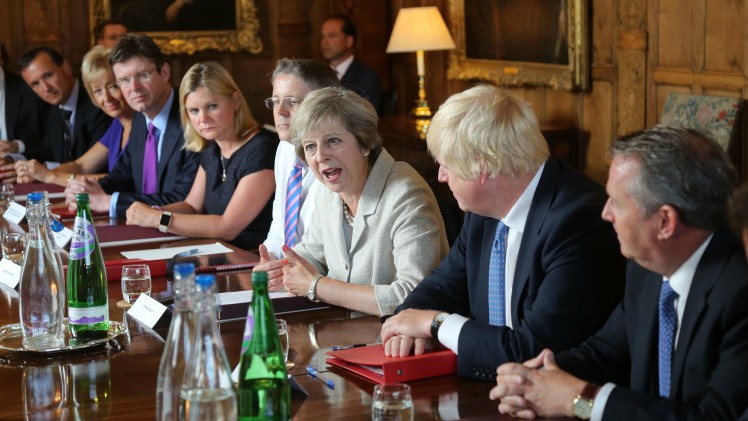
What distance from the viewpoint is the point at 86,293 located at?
8.27ft

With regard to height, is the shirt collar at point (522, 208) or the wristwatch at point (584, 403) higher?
the shirt collar at point (522, 208)

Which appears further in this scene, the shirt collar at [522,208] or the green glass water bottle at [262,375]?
the shirt collar at [522,208]

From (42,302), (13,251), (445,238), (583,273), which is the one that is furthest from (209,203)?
(583,273)

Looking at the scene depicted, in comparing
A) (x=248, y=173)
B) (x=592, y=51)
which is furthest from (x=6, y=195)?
(x=592, y=51)

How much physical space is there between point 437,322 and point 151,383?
2.09 feet

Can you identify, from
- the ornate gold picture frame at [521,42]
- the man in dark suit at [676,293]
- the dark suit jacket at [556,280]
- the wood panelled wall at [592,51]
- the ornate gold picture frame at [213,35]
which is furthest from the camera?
the ornate gold picture frame at [213,35]

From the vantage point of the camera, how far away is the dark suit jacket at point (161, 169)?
4.76 metres

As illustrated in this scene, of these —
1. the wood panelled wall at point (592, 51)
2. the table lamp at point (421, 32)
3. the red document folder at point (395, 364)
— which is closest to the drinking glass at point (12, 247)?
the red document folder at point (395, 364)

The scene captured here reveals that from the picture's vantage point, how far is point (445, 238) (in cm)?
306

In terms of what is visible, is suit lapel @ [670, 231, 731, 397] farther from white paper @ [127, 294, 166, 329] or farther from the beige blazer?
white paper @ [127, 294, 166, 329]

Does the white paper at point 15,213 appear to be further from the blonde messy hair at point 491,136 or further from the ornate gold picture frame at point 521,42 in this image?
the ornate gold picture frame at point 521,42

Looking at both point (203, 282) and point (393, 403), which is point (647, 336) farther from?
point (203, 282)

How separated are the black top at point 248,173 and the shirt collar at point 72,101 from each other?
2.81 meters

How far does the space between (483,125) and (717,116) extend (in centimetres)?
340
